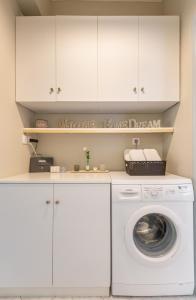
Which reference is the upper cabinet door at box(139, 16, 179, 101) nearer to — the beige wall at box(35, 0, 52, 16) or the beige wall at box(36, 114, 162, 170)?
the beige wall at box(36, 114, 162, 170)

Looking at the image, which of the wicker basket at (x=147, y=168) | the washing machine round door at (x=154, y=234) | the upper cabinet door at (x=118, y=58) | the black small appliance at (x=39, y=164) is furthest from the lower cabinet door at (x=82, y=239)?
the upper cabinet door at (x=118, y=58)

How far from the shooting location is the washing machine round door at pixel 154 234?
1.66m

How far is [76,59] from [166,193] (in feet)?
4.79

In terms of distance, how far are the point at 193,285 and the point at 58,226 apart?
3.86ft

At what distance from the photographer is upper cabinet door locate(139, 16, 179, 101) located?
200 centimetres

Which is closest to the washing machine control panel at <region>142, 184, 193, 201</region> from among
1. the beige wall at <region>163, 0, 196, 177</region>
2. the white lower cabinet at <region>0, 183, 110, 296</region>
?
the beige wall at <region>163, 0, 196, 177</region>

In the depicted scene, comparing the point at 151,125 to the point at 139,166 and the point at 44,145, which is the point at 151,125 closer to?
the point at 139,166

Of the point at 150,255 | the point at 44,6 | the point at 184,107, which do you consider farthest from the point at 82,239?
the point at 44,6

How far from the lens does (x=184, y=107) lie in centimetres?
193

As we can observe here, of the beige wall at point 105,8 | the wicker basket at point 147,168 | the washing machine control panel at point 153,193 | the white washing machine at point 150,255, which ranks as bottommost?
the white washing machine at point 150,255

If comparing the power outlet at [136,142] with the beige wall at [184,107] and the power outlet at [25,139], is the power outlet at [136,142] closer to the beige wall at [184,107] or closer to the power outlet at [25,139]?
the beige wall at [184,107]

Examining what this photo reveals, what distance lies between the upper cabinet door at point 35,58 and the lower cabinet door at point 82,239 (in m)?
1.01

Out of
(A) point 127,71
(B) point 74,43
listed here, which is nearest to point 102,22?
(B) point 74,43

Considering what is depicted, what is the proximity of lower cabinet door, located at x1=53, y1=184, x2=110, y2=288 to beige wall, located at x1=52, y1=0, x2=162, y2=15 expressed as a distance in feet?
6.72
